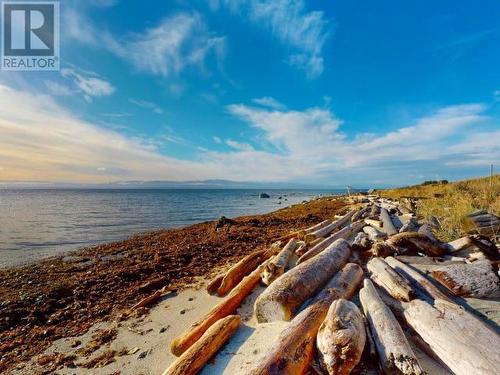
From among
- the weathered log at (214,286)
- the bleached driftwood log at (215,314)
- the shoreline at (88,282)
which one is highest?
the bleached driftwood log at (215,314)

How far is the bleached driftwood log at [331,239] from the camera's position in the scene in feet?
18.7

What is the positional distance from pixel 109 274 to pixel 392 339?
6921 mm

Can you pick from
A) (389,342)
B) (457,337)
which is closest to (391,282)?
(457,337)

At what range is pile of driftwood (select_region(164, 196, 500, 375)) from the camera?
2.36 m

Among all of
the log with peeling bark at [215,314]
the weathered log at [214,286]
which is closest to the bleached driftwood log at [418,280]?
the log with peeling bark at [215,314]

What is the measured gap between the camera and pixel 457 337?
2.47 metres

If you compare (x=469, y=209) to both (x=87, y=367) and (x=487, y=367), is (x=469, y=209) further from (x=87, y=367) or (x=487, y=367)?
(x=87, y=367)

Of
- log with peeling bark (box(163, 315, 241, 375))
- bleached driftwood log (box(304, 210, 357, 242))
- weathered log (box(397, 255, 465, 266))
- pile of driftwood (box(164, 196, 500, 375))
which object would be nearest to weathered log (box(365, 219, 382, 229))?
bleached driftwood log (box(304, 210, 357, 242))

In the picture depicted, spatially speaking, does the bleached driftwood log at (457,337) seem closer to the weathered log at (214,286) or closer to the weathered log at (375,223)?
the weathered log at (214,286)

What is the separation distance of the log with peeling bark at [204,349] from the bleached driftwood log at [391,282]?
226cm

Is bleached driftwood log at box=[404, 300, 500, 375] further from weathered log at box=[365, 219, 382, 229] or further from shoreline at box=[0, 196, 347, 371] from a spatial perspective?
weathered log at box=[365, 219, 382, 229]

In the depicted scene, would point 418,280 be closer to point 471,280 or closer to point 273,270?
point 471,280

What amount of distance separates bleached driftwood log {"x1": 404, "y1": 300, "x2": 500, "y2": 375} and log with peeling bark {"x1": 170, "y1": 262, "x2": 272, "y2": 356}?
2462mm

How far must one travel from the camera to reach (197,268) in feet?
23.5
